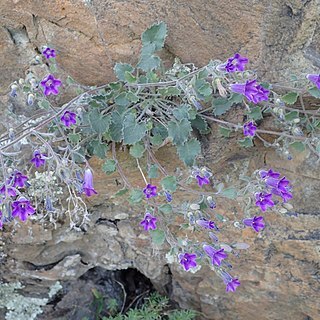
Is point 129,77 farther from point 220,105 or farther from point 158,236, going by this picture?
point 158,236

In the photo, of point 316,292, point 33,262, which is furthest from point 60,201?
point 316,292

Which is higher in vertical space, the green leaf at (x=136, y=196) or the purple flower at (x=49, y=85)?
the purple flower at (x=49, y=85)

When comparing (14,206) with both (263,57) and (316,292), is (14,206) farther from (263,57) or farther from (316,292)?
(316,292)

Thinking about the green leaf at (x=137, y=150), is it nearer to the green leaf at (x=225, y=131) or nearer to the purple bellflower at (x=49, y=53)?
the green leaf at (x=225, y=131)

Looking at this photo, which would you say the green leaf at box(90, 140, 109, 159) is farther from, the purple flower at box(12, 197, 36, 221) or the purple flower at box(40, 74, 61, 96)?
the purple flower at box(12, 197, 36, 221)

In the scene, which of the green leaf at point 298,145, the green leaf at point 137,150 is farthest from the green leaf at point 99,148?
the green leaf at point 298,145

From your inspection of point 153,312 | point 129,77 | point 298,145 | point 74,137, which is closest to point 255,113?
point 298,145
